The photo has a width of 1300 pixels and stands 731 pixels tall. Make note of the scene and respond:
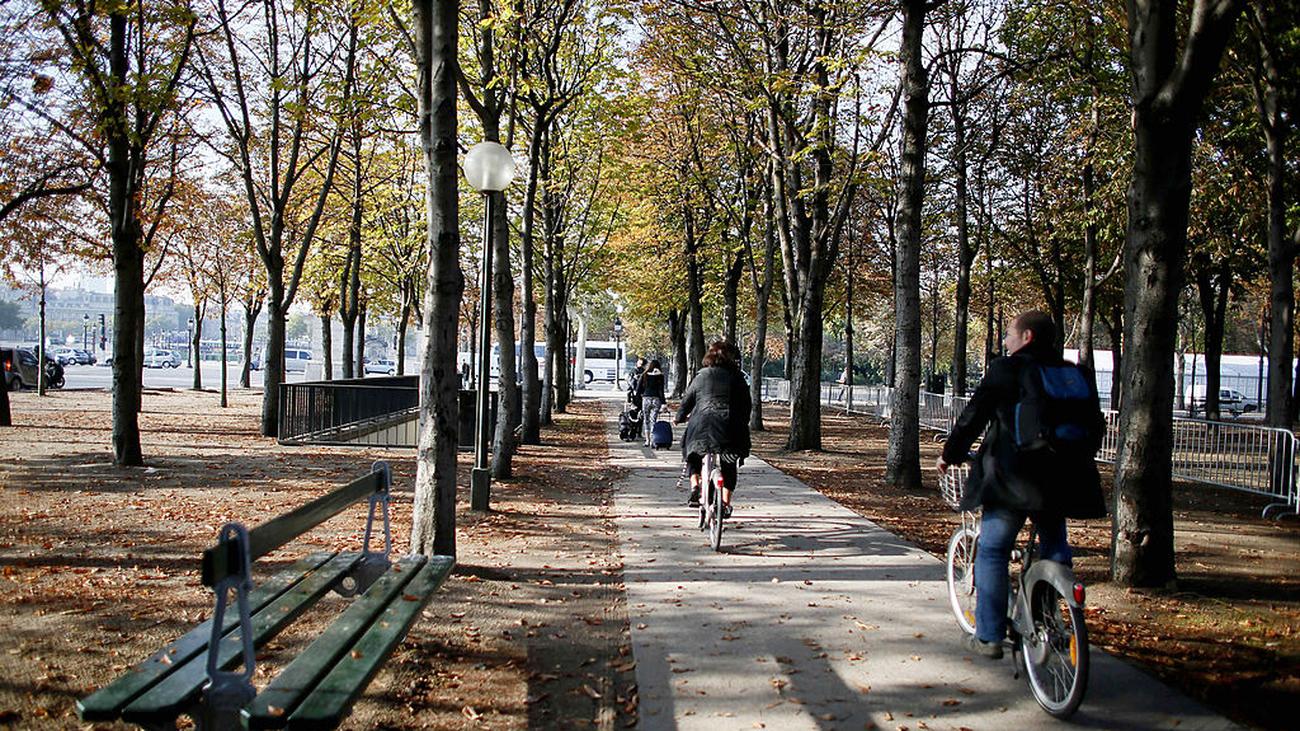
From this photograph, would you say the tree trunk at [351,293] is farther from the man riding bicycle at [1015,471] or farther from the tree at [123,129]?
the man riding bicycle at [1015,471]

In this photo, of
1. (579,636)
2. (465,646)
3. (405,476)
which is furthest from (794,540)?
(405,476)

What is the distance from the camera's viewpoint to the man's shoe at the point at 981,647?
5355 millimetres

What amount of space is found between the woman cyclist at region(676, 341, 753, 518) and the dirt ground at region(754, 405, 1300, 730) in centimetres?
203

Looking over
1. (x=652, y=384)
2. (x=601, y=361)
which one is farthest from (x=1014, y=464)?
(x=601, y=361)

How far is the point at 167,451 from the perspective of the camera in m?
16.3

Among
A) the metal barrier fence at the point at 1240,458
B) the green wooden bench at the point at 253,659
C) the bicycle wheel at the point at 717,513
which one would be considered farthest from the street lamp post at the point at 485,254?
the metal barrier fence at the point at 1240,458

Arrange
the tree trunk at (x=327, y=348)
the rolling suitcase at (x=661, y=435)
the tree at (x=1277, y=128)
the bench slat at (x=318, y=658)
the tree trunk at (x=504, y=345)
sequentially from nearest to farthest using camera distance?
1. the bench slat at (x=318, y=658)
2. the tree trunk at (x=504, y=345)
3. the tree at (x=1277, y=128)
4. the rolling suitcase at (x=661, y=435)
5. the tree trunk at (x=327, y=348)

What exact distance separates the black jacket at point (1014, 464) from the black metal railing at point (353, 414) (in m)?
12.9

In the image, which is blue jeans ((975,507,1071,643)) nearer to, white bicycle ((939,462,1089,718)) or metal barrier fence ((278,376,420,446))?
white bicycle ((939,462,1089,718))

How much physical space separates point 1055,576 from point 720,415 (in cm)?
452

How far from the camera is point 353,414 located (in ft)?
67.2

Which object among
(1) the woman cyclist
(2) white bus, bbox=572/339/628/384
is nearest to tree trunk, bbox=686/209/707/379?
(1) the woman cyclist

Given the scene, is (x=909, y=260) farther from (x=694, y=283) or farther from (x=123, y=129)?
(x=694, y=283)

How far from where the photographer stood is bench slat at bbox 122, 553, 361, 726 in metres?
3.20
